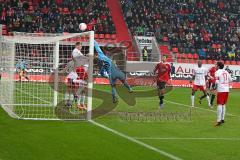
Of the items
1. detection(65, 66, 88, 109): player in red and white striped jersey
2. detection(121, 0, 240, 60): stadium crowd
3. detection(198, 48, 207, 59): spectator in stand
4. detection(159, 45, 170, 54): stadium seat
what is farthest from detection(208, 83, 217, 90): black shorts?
detection(121, 0, 240, 60): stadium crowd

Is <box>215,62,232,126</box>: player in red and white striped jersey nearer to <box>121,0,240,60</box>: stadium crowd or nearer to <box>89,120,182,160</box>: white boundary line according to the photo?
<box>89,120,182,160</box>: white boundary line

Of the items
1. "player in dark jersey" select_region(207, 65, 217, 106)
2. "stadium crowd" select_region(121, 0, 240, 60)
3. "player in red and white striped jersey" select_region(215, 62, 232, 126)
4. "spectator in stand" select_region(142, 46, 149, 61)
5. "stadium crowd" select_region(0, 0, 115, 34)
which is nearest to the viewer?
"player in red and white striped jersey" select_region(215, 62, 232, 126)

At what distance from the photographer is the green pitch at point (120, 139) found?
10516mm

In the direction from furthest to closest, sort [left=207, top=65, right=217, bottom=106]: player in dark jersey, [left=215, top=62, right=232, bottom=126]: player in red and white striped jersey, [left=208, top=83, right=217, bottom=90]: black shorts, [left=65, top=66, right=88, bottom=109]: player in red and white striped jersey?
[left=208, top=83, right=217, bottom=90]: black shorts, [left=207, top=65, right=217, bottom=106]: player in dark jersey, [left=65, top=66, right=88, bottom=109]: player in red and white striped jersey, [left=215, top=62, right=232, bottom=126]: player in red and white striped jersey

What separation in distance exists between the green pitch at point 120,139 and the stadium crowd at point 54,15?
2202cm

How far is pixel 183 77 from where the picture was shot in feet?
126

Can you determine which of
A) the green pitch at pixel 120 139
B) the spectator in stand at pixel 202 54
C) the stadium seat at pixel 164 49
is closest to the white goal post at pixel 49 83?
the green pitch at pixel 120 139

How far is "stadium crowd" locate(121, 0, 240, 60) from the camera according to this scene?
139 feet

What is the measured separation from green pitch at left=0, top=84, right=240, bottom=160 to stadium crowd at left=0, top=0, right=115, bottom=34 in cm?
2202

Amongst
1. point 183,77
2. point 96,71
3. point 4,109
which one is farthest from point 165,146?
point 183,77

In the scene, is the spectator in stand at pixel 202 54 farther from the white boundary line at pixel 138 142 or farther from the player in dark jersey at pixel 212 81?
the white boundary line at pixel 138 142

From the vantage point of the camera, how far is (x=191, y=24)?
45.7 m

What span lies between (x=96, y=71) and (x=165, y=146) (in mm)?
23729

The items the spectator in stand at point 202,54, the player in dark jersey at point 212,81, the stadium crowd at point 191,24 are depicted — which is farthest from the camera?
the stadium crowd at point 191,24
